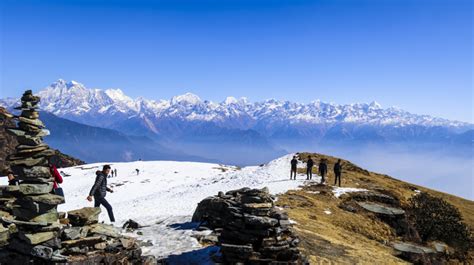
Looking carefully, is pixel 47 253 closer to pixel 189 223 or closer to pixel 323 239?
pixel 189 223

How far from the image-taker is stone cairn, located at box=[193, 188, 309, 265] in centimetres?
1698

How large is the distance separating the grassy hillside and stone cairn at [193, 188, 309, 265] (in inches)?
97.9

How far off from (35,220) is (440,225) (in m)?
32.0

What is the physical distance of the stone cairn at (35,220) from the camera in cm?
1438

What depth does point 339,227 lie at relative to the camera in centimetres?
2856

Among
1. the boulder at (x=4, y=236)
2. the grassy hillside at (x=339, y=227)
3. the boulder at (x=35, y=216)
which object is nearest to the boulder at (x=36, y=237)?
the boulder at (x=35, y=216)

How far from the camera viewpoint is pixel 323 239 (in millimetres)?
23062

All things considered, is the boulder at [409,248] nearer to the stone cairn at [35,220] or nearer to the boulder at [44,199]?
the stone cairn at [35,220]

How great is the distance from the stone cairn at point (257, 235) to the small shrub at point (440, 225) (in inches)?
780

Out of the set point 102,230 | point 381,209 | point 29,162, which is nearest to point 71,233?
point 102,230

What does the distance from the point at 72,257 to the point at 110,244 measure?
1676 millimetres

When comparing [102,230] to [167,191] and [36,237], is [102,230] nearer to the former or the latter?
[36,237]

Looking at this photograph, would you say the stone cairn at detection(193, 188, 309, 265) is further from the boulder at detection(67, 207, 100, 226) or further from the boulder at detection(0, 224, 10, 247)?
the boulder at detection(0, 224, 10, 247)

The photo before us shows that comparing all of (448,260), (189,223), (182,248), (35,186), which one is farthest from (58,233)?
(448,260)
